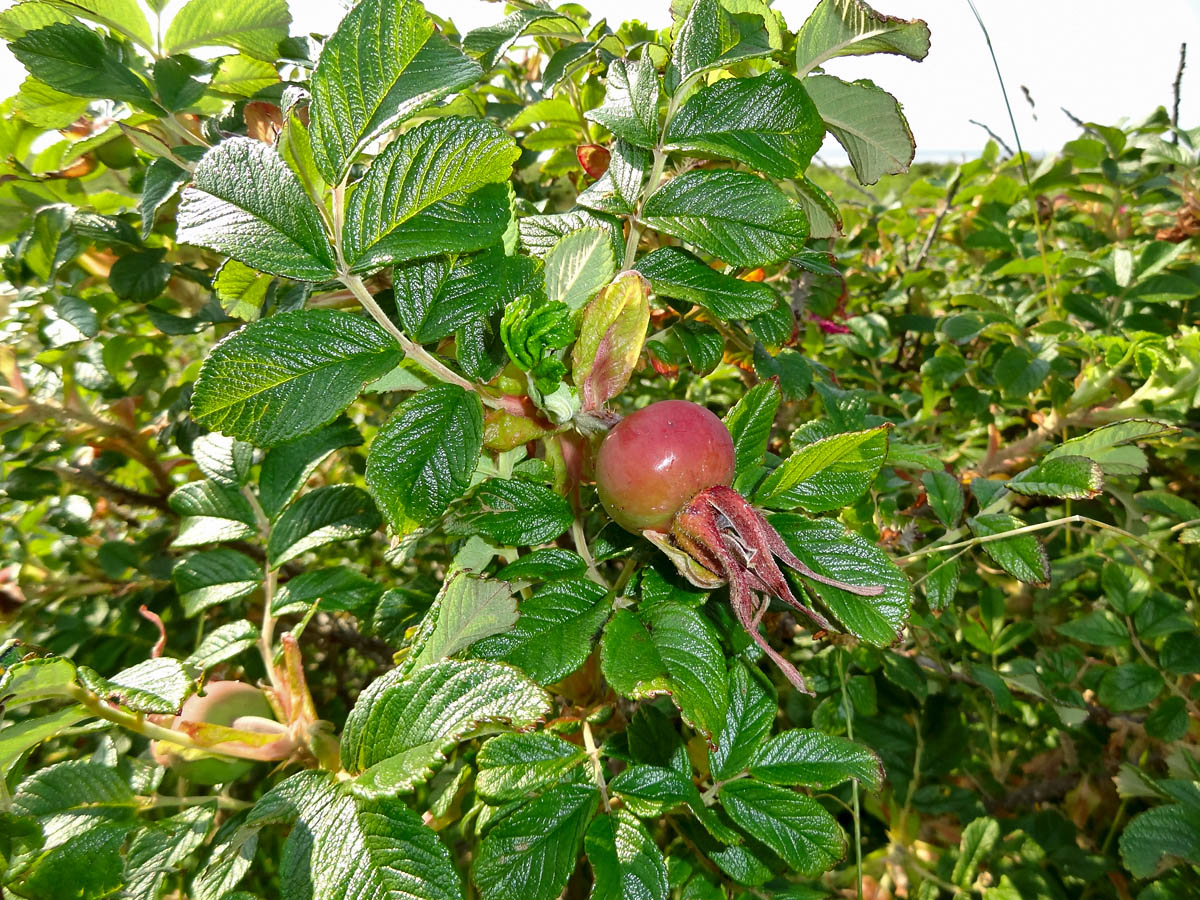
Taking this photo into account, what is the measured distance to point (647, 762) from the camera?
2.54ft

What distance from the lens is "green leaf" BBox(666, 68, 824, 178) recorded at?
0.69 metres

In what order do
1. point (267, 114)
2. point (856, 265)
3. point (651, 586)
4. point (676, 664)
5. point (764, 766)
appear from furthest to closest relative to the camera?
point (856, 265) → point (267, 114) → point (764, 766) → point (651, 586) → point (676, 664)

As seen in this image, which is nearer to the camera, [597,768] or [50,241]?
[597,768]

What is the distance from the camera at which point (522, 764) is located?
704mm

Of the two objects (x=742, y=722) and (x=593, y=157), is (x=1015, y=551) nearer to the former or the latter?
(x=742, y=722)

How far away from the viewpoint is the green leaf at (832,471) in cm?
68

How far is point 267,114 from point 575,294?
527mm

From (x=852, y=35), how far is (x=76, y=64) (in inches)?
35.9

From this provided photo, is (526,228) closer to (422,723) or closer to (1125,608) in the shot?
(422,723)

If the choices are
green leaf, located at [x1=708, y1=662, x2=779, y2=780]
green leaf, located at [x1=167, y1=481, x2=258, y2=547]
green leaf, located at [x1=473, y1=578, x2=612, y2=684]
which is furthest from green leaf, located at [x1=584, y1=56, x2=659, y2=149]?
green leaf, located at [x1=167, y1=481, x2=258, y2=547]

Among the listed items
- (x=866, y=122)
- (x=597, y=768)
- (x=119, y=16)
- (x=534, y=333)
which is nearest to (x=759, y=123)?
(x=866, y=122)

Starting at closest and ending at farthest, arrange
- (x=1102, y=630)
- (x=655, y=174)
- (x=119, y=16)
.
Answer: (x=655, y=174) → (x=119, y=16) → (x=1102, y=630)

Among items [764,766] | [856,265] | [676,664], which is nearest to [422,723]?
[676,664]

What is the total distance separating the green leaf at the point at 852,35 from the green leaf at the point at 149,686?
87 centimetres
